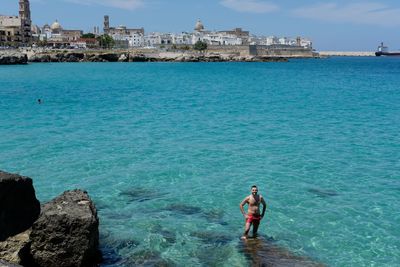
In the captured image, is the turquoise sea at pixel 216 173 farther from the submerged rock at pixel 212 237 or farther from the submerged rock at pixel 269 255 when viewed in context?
the submerged rock at pixel 269 255

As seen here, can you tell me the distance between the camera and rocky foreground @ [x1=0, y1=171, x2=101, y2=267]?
30.9 feet

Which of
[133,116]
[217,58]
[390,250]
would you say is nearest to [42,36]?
[217,58]

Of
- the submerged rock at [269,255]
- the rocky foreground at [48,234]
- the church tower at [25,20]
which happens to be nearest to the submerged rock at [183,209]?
the submerged rock at [269,255]

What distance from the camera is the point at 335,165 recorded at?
18.4m

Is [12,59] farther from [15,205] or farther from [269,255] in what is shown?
[269,255]

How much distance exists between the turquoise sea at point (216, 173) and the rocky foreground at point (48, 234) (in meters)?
0.94

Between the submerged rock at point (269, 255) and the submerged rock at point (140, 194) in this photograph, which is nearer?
the submerged rock at point (269, 255)

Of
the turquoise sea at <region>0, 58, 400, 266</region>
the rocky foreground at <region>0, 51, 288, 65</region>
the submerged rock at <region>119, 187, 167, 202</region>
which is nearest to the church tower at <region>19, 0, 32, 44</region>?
the rocky foreground at <region>0, 51, 288, 65</region>

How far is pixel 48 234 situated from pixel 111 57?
133 m

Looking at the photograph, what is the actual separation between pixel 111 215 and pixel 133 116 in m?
19.1

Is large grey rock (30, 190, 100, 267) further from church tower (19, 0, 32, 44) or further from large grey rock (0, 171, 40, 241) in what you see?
church tower (19, 0, 32, 44)

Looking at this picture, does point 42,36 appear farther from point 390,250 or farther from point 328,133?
point 390,250

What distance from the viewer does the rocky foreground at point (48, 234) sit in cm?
941

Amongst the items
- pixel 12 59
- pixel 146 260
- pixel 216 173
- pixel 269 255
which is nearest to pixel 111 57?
pixel 12 59
